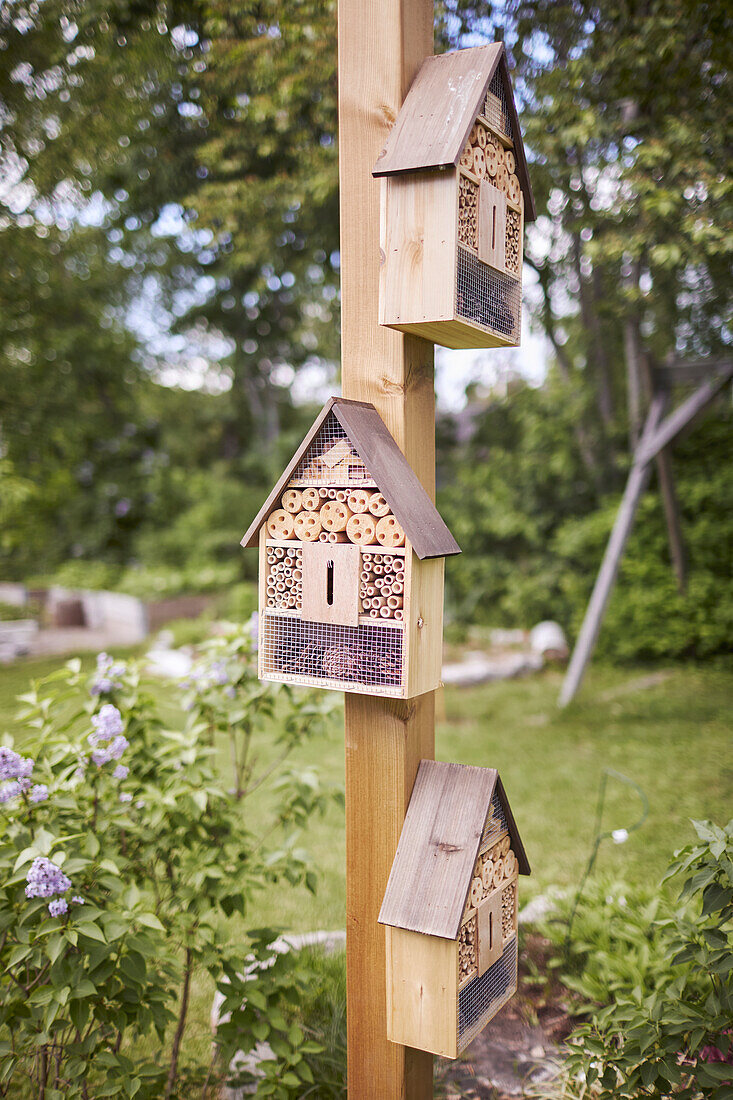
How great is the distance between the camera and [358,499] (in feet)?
4.55

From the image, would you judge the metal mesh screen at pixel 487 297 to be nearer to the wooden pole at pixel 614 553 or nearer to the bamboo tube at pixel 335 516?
the bamboo tube at pixel 335 516

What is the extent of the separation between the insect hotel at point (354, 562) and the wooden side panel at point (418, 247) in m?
0.20

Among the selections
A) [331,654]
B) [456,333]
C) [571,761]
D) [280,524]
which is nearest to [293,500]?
[280,524]

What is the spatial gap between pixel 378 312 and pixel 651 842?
2.91 meters

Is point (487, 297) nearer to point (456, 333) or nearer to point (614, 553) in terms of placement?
point (456, 333)

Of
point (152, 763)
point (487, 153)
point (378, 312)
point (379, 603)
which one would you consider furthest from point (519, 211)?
point (152, 763)

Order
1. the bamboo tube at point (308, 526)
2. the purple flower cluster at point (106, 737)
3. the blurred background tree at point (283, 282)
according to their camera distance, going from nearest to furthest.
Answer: the bamboo tube at point (308, 526) < the purple flower cluster at point (106, 737) < the blurred background tree at point (283, 282)

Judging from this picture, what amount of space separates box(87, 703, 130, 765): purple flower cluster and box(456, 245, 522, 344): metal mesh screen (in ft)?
3.70

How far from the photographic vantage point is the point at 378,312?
1.42 m

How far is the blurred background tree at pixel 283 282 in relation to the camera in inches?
174

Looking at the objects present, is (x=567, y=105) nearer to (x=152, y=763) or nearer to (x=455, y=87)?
(x=455, y=87)

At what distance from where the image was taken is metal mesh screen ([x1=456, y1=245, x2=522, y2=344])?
1.38 metres

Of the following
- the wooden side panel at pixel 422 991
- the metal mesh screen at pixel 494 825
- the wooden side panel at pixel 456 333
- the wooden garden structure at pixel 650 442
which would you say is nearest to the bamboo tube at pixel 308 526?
the wooden side panel at pixel 456 333

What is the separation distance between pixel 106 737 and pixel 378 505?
87 cm
